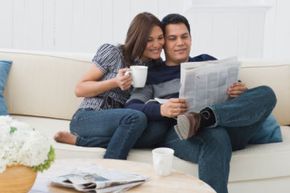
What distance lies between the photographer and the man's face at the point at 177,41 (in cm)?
237

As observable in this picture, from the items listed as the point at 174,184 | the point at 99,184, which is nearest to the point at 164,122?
the point at 174,184

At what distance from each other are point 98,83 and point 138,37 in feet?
0.97

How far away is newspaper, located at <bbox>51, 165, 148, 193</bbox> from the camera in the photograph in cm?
141

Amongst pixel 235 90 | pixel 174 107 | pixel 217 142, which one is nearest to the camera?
pixel 217 142

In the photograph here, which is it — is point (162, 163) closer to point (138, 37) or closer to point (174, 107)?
point (174, 107)

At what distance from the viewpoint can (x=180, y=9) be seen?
3.50m

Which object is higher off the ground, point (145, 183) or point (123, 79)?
point (123, 79)

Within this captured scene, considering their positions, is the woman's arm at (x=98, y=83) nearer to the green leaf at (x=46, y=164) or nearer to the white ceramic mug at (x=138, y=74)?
the white ceramic mug at (x=138, y=74)

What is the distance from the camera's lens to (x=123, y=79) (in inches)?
84.3

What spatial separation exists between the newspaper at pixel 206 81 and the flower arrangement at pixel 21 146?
0.86m

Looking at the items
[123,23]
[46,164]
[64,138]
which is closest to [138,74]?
[64,138]

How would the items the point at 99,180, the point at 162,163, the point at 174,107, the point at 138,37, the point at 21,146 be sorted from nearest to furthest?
the point at 21,146
the point at 99,180
the point at 162,163
the point at 174,107
the point at 138,37

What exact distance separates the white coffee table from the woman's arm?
1.72 ft

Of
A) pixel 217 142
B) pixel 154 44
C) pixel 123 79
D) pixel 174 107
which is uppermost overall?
pixel 154 44
